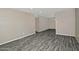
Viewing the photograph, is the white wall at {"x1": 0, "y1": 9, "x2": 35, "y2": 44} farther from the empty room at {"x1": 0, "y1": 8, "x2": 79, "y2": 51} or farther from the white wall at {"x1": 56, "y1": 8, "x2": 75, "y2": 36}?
the white wall at {"x1": 56, "y1": 8, "x2": 75, "y2": 36}

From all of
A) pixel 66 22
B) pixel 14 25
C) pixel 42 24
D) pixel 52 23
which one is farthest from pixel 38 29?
pixel 66 22

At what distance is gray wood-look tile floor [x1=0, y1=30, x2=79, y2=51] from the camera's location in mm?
2145

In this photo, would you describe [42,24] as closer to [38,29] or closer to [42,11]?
[38,29]

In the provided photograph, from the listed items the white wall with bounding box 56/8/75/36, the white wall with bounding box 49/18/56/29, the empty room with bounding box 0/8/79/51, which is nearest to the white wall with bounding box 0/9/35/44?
the empty room with bounding box 0/8/79/51

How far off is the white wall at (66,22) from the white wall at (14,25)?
0.61 m

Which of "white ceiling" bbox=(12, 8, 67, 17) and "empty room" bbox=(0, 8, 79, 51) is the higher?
"white ceiling" bbox=(12, 8, 67, 17)

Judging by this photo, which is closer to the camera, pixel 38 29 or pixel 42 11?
pixel 42 11

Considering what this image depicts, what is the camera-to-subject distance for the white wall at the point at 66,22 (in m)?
2.19

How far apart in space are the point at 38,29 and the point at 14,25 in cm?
57

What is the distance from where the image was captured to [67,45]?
2145mm

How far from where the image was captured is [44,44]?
221cm

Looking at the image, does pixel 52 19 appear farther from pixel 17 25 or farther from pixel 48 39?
pixel 17 25
